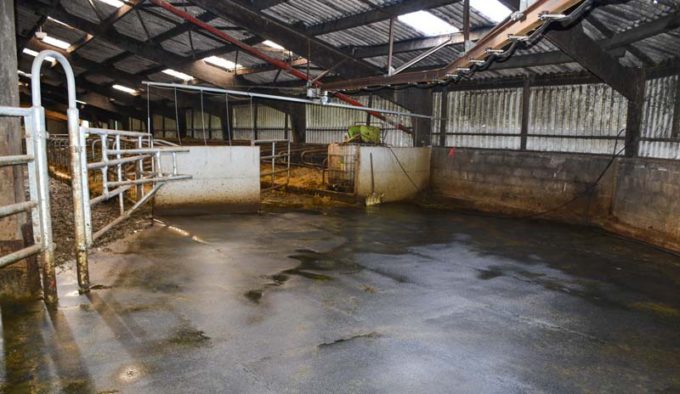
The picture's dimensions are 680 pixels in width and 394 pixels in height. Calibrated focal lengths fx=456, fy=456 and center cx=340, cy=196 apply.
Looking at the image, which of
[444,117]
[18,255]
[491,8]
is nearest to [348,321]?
[18,255]

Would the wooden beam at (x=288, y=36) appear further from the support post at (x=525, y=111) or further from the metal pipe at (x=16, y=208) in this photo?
the metal pipe at (x=16, y=208)

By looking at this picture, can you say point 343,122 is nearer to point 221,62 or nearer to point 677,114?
point 221,62

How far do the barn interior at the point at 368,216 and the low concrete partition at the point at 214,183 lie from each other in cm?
4

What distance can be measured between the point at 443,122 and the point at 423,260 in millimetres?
7817

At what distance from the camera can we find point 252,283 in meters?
5.02

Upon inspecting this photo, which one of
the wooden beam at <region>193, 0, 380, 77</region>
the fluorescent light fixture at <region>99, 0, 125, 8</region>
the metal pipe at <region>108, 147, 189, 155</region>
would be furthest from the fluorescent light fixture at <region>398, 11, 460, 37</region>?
the fluorescent light fixture at <region>99, 0, 125, 8</region>

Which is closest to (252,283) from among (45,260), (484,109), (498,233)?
(45,260)

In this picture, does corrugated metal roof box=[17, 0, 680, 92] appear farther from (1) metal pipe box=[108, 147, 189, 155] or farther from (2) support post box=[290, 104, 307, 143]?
(1) metal pipe box=[108, 147, 189, 155]

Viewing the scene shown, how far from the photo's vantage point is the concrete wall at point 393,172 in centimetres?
1170

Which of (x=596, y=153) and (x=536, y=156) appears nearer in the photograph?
(x=596, y=153)

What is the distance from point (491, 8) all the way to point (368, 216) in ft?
15.4

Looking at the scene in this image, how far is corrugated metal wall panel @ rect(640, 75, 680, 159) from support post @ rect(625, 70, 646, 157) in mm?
80

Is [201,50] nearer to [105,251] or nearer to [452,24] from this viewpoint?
[452,24]

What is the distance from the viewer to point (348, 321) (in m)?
4.07
